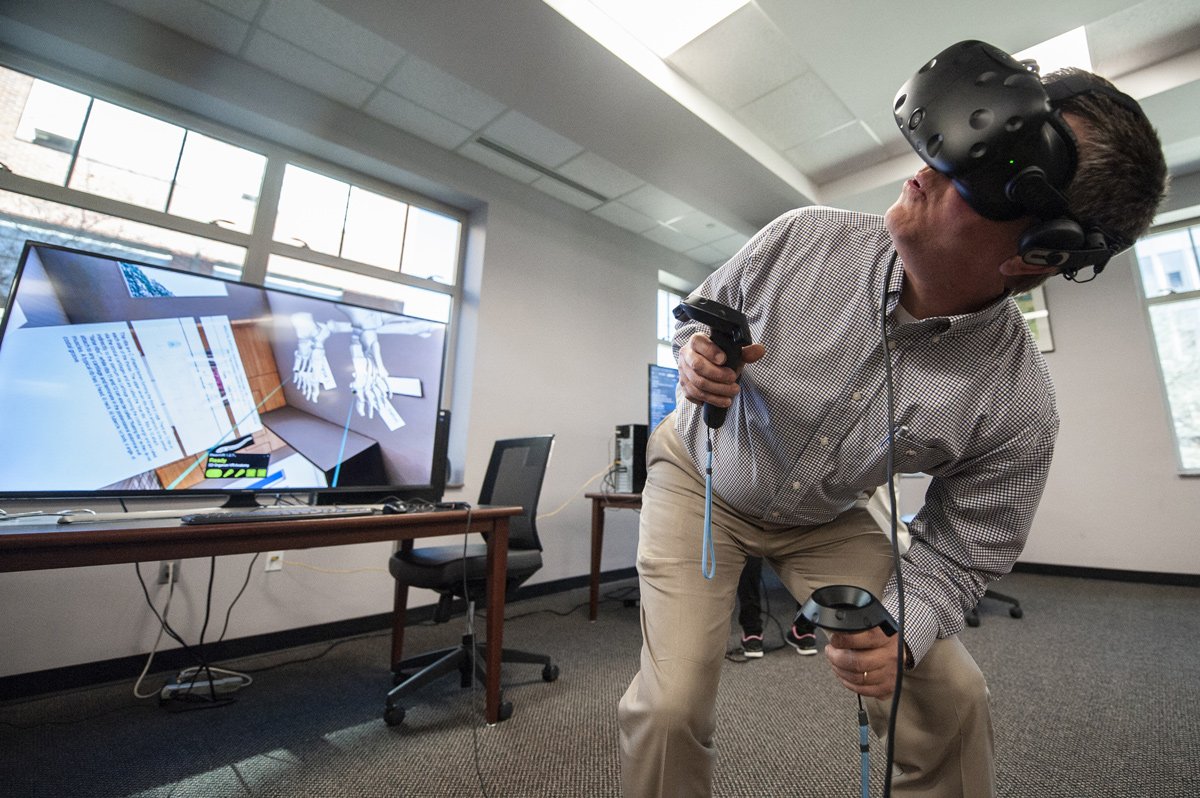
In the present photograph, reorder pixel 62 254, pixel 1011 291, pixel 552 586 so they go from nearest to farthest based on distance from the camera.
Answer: pixel 1011 291 < pixel 62 254 < pixel 552 586

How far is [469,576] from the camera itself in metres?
1.73

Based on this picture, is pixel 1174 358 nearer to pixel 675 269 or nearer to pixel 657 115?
pixel 675 269

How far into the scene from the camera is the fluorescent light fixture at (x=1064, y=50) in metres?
2.46

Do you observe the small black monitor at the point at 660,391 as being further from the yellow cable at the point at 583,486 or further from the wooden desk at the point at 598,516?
the wooden desk at the point at 598,516

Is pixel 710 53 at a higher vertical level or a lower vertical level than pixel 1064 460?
higher

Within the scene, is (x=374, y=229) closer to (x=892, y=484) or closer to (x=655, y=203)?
(x=655, y=203)

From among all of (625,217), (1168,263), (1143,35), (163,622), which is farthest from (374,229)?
(1168,263)

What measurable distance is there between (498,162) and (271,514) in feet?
9.45

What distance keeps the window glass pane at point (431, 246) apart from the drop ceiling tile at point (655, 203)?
135cm

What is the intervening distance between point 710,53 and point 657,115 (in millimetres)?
392

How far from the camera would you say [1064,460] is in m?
3.74

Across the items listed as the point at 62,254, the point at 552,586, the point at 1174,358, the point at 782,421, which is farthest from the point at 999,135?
the point at 1174,358

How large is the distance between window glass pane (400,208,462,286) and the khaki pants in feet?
9.47

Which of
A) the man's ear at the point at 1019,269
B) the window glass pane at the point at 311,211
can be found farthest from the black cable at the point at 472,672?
the window glass pane at the point at 311,211
